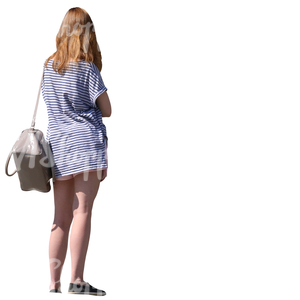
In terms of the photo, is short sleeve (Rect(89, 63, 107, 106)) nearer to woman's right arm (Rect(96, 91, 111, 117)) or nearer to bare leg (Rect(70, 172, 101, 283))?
woman's right arm (Rect(96, 91, 111, 117))

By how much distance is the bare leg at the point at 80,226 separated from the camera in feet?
20.3

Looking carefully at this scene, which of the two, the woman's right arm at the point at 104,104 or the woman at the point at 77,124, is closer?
the woman at the point at 77,124

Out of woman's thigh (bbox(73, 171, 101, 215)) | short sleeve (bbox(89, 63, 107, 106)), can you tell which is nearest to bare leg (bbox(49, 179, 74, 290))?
woman's thigh (bbox(73, 171, 101, 215))

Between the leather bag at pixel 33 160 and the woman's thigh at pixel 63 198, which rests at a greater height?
the leather bag at pixel 33 160

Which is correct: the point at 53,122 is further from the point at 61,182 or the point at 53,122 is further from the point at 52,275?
the point at 52,275

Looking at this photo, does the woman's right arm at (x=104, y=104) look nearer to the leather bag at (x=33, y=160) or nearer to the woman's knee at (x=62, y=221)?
the leather bag at (x=33, y=160)

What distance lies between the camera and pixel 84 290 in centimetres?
616

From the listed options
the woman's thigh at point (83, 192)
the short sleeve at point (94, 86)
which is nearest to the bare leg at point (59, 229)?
the woman's thigh at point (83, 192)

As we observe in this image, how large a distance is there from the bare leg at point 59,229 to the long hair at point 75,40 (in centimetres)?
108

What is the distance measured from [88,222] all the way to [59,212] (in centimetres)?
31

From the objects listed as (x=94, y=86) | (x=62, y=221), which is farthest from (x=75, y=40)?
(x=62, y=221)

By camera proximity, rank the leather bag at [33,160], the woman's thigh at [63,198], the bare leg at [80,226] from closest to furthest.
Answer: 1. the leather bag at [33,160]
2. the bare leg at [80,226]
3. the woman's thigh at [63,198]

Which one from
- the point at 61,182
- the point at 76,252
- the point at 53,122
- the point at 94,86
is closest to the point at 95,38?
the point at 94,86

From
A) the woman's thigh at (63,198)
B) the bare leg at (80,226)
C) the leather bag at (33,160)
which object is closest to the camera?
the leather bag at (33,160)
